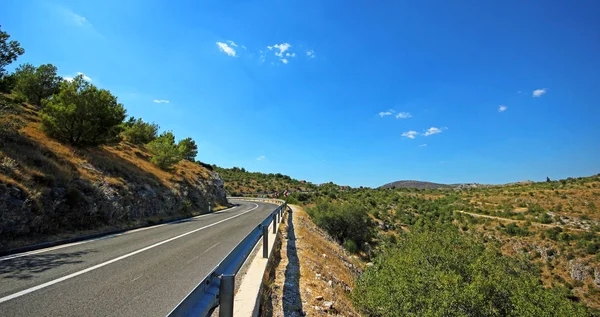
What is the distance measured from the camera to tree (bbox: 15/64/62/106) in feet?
101

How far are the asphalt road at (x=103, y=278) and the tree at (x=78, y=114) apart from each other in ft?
42.8

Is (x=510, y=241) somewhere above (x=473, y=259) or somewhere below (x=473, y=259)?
below

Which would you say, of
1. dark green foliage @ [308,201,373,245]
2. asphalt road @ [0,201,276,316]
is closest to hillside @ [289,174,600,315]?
dark green foliage @ [308,201,373,245]

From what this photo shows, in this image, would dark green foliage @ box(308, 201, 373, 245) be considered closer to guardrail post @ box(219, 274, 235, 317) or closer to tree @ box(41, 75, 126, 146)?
tree @ box(41, 75, 126, 146)

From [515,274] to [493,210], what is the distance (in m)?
64.4

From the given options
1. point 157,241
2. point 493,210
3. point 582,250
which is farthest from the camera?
point 493,210

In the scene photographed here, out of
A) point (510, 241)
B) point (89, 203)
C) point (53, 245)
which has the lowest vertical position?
point (510, 241)

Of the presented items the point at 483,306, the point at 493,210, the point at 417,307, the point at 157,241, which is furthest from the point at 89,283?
the point at 493,210

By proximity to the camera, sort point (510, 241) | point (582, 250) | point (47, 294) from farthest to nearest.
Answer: point (510, 241)
point (582, 250)
point (47, 294)

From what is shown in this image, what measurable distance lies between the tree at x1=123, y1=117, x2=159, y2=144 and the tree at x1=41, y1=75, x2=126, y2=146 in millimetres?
25346

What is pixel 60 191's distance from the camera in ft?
42.0

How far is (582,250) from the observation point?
39.7 m

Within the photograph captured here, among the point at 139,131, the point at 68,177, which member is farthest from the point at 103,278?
the point at 139,131

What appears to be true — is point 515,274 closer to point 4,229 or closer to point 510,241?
point 4,229
